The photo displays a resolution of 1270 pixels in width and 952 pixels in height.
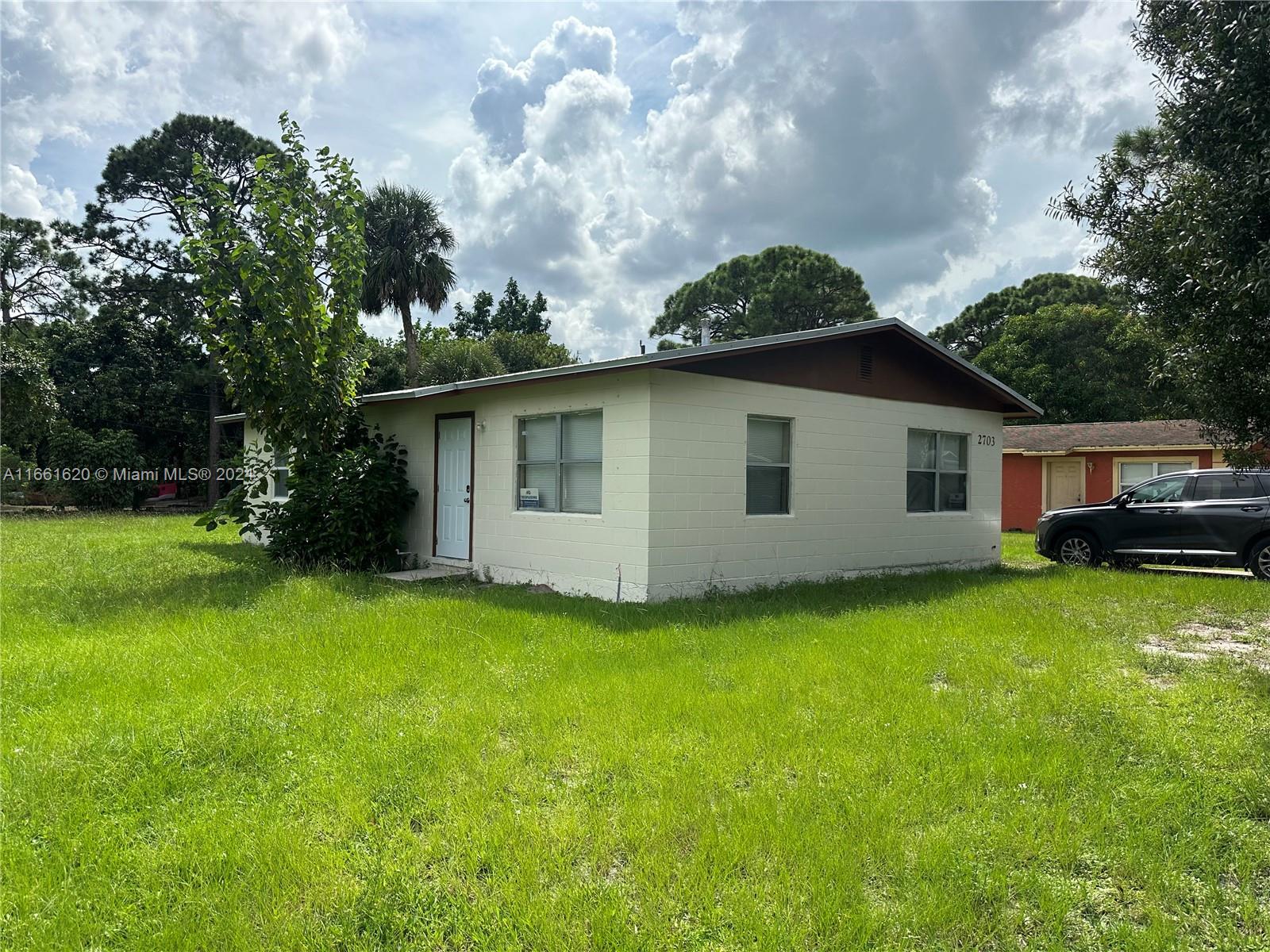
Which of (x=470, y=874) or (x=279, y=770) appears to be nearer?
(x=470, y=874)

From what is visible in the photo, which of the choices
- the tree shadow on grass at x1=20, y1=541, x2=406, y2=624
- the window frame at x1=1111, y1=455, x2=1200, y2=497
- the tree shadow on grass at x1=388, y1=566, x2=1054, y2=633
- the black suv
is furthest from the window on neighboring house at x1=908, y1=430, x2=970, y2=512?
the tree shadow on grass at x1=20, y1=541, x2=406, y2=624

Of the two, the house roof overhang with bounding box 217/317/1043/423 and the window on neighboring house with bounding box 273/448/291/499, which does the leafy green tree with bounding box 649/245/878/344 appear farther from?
the window on neighboring house with bounding box 273/448/291/499

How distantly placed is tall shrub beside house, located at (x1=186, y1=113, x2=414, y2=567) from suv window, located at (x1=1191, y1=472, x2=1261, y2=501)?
1233cm

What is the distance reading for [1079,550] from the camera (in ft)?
43.4

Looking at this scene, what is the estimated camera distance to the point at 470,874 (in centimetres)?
315

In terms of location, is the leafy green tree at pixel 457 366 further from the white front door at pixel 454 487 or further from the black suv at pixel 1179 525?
the black suv at pixel 1179 525

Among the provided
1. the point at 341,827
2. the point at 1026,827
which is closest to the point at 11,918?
the point at 341,827

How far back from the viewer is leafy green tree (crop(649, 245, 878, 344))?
3800 centimetres

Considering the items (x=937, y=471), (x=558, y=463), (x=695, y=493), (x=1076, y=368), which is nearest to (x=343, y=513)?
(x=558, y=463)

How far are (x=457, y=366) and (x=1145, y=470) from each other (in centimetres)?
2173

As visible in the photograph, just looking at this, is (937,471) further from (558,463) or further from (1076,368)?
(1076,368)

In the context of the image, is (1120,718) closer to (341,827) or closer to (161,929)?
(341,827)

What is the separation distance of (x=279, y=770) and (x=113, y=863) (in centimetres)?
90

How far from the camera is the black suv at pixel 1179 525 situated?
11.6 meters
